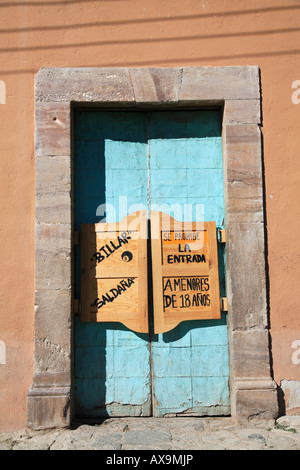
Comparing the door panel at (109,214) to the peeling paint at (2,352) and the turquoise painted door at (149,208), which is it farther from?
the peeling paint at (2,352)

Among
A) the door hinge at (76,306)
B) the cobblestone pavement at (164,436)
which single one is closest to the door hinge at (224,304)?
the cobblestone pavement at (164,436)

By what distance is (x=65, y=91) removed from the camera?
3.98 meters

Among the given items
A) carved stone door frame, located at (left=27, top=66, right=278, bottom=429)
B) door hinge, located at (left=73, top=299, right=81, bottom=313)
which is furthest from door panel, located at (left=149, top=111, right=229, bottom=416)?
door hinge, located at (left=73, top=299, right=81, bottom=313)

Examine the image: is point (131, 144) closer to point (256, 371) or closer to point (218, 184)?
point (218, 184)

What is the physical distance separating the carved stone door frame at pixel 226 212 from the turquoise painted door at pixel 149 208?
5.9 inches

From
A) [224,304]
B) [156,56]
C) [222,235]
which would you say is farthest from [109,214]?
[156,56]

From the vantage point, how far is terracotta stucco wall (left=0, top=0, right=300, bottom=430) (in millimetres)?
3943

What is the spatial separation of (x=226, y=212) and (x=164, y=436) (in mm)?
1800

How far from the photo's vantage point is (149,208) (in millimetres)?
4070

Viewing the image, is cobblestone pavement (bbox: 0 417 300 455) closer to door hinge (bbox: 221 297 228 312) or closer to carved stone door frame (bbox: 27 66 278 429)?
carved stone door frame (bbox: 27 66 278 429)

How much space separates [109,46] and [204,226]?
169 centimetres

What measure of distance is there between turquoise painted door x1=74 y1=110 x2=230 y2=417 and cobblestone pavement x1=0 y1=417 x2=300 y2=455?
0.47 ft

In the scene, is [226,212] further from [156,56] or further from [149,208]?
[156,56]
